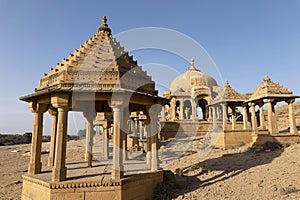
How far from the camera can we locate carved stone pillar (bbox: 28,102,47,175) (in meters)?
8.95

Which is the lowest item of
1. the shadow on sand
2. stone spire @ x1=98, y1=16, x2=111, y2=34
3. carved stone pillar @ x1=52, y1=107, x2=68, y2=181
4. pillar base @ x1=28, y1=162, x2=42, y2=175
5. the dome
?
the shadow on sand

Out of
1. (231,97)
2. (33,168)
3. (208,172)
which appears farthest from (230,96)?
(33,168)

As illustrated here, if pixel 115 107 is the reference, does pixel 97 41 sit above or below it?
above

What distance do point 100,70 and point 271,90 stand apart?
1484cm

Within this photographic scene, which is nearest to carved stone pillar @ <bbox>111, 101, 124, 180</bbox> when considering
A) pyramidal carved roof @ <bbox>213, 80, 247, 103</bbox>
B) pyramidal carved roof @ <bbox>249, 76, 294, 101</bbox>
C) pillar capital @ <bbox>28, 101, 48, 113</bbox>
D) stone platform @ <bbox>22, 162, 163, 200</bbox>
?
stone platform @ <bbox>22, 162, 163, 200</bbox>

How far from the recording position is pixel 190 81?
35.3 metres

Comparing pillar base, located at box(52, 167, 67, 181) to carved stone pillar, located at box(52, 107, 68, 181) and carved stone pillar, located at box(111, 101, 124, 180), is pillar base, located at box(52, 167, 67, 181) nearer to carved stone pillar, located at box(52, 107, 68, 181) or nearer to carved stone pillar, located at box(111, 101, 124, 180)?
carved stone pillar, located at box(52, 107, 68, 181)

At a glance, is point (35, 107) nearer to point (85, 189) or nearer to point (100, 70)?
point (100, 70)

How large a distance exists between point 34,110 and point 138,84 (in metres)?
4.62

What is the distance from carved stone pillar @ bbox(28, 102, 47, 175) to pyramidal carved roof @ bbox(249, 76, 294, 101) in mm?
16083

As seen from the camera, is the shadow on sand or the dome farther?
the dome

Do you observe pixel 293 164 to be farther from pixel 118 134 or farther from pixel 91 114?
pixel 91 114

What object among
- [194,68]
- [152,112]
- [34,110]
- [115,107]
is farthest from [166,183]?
[194,68]

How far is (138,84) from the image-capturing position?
910 centimetres
